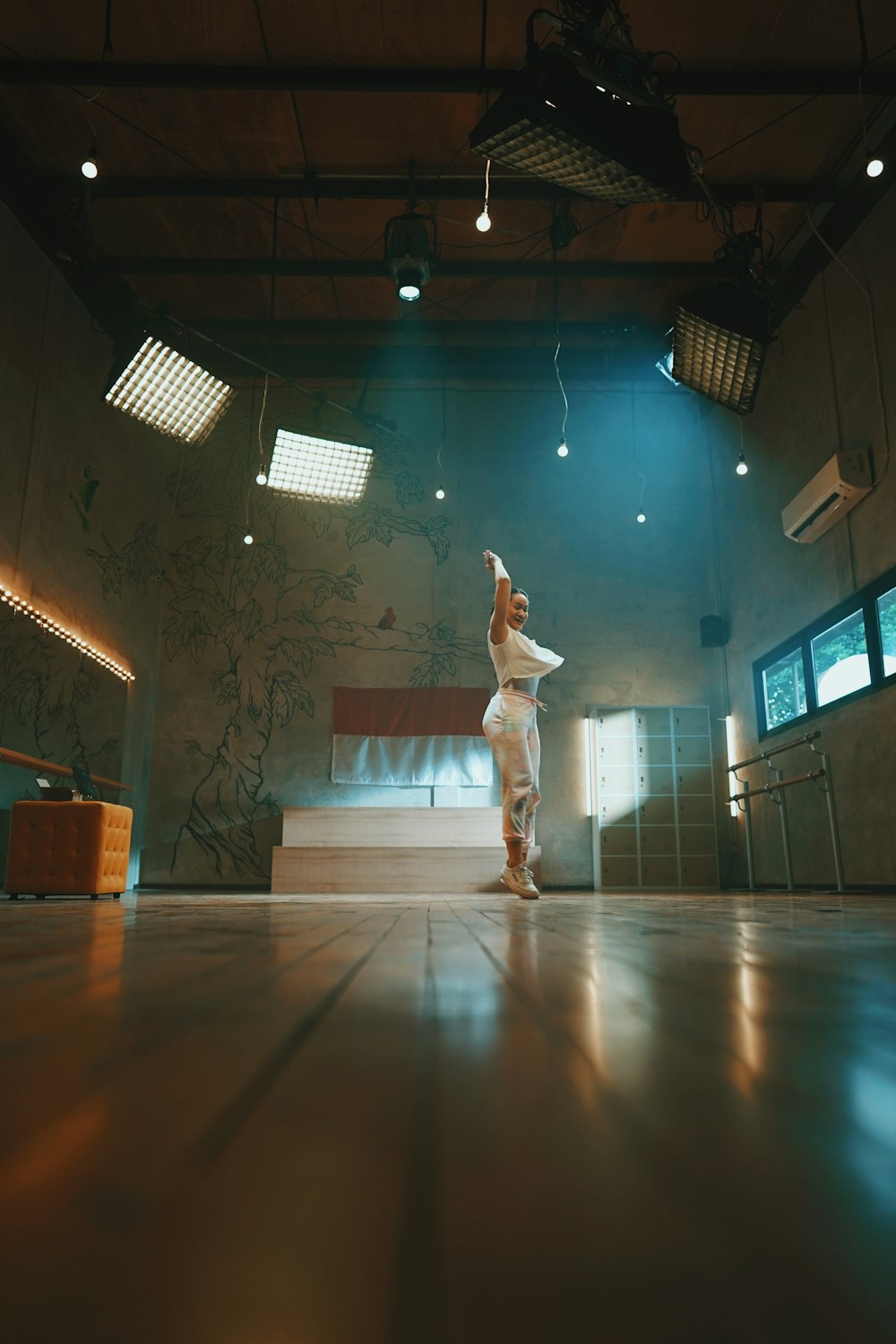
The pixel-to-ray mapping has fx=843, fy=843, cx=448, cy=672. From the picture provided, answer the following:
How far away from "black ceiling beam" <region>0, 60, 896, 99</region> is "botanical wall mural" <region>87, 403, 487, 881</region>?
137 inches

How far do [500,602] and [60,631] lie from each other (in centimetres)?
389

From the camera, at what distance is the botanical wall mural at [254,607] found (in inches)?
314

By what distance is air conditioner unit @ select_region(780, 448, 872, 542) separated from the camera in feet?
18.0

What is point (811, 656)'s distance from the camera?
6410 mm

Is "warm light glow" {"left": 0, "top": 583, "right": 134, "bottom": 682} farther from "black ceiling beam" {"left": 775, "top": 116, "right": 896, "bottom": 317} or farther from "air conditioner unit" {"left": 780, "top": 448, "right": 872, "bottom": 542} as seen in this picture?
"black ceiling beam" {"left": 775, "top": 116, "right": 896, "bottom": 317}

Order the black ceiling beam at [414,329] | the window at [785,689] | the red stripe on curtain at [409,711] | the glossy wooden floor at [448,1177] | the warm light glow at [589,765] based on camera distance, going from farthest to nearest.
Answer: the red stripe on curtain at [409,711] → the warm light glow at [589,765] → the black ceiling beam at [414,329] → the window at [785,689] → the glossy wooden floor at [448,1177]

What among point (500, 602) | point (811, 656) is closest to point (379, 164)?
point (500, 602)

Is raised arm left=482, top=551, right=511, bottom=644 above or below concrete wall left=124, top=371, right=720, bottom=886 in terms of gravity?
below

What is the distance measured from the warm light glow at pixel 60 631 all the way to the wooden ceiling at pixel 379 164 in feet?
7.82

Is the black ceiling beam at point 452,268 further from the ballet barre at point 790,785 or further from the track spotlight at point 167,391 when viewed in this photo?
the ballet barre at point 790,785

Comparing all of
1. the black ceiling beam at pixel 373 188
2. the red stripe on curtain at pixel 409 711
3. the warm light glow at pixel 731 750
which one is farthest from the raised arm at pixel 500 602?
the warm light glow at pixel 731 750

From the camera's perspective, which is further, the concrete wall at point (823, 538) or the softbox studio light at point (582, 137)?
the concrete wall at point (823, 538)

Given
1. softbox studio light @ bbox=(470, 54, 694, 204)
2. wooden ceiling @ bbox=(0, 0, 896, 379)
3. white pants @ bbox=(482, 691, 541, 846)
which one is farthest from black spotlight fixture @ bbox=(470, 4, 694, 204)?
white pants @ bbox=(482, 691, 541, 846)

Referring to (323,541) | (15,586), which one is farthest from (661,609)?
(15,586)
